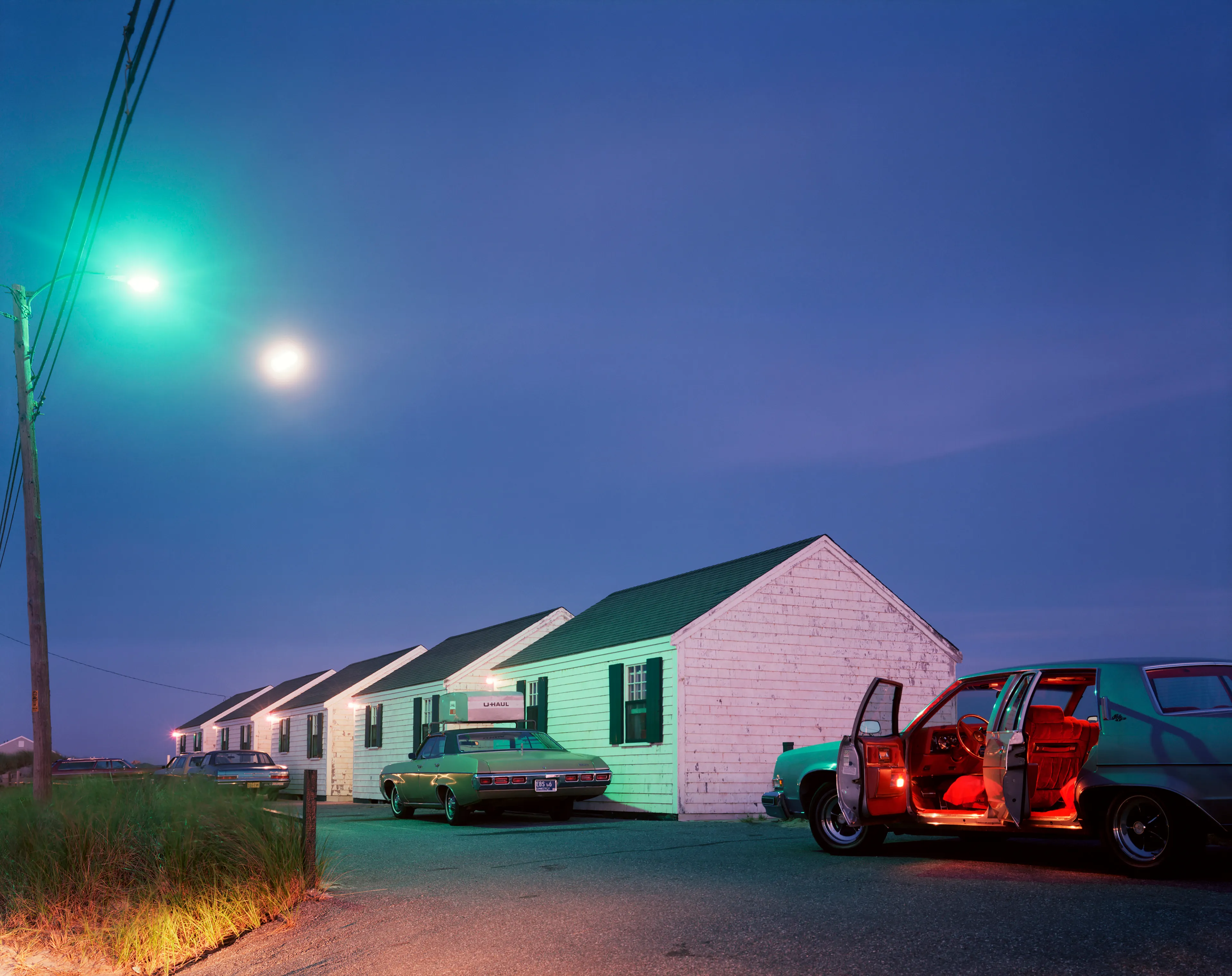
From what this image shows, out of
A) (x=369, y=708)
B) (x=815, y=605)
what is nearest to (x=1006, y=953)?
(x=815, y=605)

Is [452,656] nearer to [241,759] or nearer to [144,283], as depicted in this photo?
[241,759]

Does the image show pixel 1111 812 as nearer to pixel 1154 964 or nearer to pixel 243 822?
pixel 1154 964

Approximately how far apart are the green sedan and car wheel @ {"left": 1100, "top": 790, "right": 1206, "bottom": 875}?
10.6 m

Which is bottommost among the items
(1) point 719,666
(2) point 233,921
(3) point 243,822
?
(2) point 233,921

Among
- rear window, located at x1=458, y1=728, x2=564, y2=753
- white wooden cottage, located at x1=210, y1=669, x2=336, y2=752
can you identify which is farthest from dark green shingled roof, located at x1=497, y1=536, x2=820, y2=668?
white wooden cottage, located at x1=210, y1=669, x2=336, y2=752

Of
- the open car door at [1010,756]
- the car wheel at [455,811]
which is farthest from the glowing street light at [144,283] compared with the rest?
the open car door at [1010,756]

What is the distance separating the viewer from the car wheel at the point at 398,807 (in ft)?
66.1

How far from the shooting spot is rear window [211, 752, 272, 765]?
98.1 ft

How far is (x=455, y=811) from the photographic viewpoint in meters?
18.0

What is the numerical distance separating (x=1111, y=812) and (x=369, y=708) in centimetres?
2884

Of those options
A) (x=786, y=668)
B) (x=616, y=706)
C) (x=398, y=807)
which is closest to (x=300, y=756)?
(x=398, y=807)

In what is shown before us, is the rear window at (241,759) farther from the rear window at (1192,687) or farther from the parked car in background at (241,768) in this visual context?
the rear window at (1192,687)

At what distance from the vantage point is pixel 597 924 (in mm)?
7508

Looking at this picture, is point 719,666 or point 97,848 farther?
point 719,666
